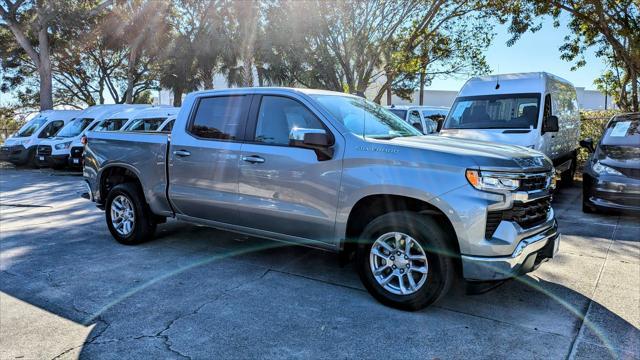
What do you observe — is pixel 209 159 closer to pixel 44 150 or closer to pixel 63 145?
pixel 63 145

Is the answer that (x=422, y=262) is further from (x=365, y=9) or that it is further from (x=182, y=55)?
(x=182, y=55)

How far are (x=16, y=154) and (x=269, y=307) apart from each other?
55.6ft

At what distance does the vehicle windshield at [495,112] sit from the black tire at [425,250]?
5.67 meters

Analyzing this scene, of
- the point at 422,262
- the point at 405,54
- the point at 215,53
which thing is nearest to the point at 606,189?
the point at 422,262

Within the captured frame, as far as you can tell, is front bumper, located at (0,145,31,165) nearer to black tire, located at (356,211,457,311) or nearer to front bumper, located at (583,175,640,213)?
black tire, located at (356,211,457,311)

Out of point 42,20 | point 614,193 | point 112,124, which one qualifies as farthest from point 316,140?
point 42,20

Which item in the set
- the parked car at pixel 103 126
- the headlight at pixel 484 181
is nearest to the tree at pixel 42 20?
the parked car at pixel 103 126

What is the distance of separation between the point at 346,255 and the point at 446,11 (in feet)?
55.0

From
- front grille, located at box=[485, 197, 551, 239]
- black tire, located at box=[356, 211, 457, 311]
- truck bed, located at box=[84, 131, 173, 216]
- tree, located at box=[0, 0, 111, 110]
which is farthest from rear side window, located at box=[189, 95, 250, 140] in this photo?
tree, located at box=[0, 0, 111, 110]

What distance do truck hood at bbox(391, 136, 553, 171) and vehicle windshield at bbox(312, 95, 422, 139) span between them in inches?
11.3

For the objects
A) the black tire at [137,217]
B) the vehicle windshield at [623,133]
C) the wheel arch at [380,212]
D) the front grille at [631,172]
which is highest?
the vehicle windshield at [623,133]

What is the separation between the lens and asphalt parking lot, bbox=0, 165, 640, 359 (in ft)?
11.0

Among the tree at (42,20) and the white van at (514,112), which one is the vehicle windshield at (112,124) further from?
the white van at (514,112)

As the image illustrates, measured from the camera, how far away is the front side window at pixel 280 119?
14.9 feet
